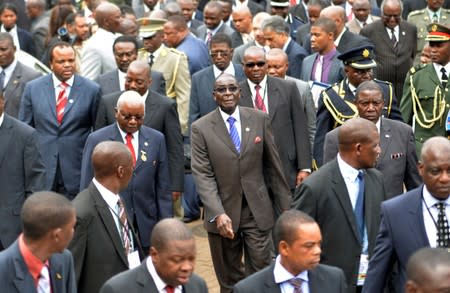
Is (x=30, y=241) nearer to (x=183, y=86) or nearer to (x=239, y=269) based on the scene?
(x=239, y=269)

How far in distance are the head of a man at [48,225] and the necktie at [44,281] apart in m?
0.19

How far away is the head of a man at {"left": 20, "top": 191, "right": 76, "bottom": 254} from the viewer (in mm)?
7266

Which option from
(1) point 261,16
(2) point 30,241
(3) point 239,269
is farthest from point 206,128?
(1) point 261,16

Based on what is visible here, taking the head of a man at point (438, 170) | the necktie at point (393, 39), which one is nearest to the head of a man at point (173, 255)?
the head of a man at point (438, 170)

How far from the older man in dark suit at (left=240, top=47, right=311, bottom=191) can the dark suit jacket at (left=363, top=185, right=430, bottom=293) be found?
13.7 ft

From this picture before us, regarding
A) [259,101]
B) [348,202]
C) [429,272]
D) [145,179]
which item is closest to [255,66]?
[259,101]

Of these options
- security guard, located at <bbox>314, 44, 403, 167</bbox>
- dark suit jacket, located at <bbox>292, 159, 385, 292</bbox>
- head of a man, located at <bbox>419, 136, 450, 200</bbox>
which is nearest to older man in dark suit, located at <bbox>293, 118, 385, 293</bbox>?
dark suit jacket, located at <bbox>292, 159, 385, 292</bbox>

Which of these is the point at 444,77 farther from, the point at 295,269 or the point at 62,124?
the point at 295,269

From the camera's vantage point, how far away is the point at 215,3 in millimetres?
18656

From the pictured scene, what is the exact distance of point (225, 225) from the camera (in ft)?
35.7

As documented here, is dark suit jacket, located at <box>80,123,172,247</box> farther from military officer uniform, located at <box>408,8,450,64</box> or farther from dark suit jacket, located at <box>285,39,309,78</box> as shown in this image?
military officer uniform, located at <box>408,8,450,64</box>

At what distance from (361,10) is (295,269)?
38.4 ft

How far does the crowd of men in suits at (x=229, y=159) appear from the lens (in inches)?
294

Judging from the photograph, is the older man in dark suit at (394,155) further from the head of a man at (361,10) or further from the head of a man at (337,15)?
the head of a man at (361,10)
